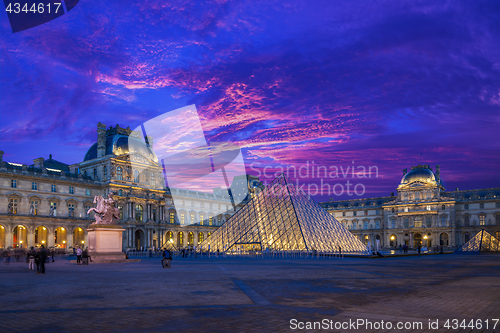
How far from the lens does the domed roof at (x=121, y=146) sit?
70938 millimetres

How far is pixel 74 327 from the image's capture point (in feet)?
24.1

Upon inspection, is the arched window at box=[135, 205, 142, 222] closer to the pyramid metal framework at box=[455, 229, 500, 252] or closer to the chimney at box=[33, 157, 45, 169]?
the chimney at box=[33, 157, 45, 169]

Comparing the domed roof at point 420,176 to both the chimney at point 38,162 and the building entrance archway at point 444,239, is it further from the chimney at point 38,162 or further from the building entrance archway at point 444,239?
the chimney at point 38,162

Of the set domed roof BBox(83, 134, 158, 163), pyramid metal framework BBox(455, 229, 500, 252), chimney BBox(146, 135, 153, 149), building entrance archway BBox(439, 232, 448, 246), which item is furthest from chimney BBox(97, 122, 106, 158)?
building entrance archway BBox(439, 232, 448, 246)

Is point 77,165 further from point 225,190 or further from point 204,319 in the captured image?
point 204,319

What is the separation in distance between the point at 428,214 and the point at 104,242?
7618cm

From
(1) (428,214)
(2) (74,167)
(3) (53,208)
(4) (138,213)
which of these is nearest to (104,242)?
(3) (53,208)

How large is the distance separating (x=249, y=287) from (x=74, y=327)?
651cm

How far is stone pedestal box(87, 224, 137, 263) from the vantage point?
2805cm

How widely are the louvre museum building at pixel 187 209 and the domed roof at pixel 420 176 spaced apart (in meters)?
0.23

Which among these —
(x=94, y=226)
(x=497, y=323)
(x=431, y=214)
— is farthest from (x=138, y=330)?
(x=431, y=214)

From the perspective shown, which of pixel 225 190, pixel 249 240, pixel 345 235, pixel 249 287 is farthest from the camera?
pixel 225 190

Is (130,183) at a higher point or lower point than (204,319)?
higher

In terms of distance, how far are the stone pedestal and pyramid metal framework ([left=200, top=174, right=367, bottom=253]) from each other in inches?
567
